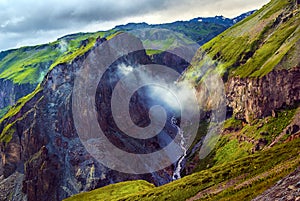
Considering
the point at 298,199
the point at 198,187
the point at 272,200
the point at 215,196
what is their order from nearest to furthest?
the point at 298,199, the point at 272,200, the point at 215,196, the point at 198,187

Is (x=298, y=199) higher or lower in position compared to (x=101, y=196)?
higher

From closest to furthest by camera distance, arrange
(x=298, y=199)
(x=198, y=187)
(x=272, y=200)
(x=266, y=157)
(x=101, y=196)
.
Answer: (x=298, y=199) < (x=272, y=200) < (x=198, y=187) < (x=266, y=157) < (x=101, y=196)

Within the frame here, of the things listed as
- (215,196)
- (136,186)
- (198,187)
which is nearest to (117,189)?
(136,186)

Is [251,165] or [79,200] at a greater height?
[251,165]

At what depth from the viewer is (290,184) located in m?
52.7

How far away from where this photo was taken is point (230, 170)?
424ft

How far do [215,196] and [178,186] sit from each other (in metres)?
44.7

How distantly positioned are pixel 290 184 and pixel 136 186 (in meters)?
135

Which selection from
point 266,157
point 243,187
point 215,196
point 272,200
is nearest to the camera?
point 272,200

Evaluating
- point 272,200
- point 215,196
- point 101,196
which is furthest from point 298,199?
point 101,196

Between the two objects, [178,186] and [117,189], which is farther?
[117,189]

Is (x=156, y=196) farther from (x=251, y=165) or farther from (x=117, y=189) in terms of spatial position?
(x=117, y=189)

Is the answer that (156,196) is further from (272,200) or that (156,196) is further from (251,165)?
(272,200)

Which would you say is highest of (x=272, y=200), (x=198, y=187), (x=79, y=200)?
(x=272, y=200)
